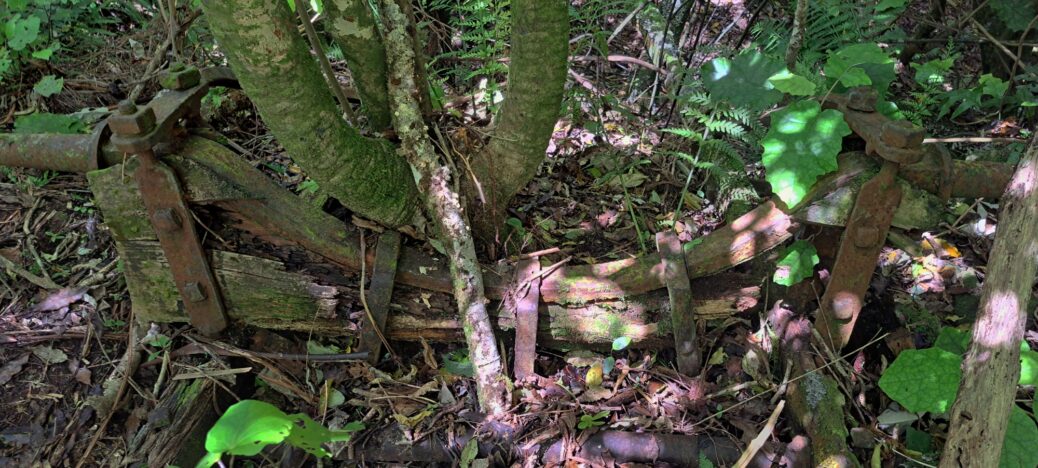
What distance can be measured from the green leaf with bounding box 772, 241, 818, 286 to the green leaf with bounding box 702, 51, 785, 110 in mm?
581

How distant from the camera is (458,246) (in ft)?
8.34

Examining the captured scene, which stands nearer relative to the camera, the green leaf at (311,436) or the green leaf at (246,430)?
the green leaf at (246,430)

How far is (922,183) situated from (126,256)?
10.1 ft

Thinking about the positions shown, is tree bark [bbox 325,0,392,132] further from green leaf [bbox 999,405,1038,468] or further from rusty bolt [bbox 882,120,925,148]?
green leaf [bbox 999,405,1038,468]

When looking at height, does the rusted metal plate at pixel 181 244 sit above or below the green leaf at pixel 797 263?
above

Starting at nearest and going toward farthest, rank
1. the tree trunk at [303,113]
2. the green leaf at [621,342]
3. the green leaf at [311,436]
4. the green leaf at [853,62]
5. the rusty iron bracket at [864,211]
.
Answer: the green leaf at [311,436] → the tree trunk at [303,113] → the rusty iron bracket at [864,211] → the green leaf at [853,62] → the green leaf at [621,342]

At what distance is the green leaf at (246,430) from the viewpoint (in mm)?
1424

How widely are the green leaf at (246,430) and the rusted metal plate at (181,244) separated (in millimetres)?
1178

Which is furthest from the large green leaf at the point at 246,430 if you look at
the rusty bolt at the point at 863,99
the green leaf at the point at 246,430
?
the rusty bolt at the point at 863,99

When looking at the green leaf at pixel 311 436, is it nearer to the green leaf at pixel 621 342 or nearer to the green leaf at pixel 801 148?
the green leaf at pixel 621 342

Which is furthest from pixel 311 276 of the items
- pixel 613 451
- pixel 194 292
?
pixel 613 451

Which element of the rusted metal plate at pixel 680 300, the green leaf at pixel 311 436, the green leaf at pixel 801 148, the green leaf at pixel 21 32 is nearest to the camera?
the green leaf at pixel 311 436

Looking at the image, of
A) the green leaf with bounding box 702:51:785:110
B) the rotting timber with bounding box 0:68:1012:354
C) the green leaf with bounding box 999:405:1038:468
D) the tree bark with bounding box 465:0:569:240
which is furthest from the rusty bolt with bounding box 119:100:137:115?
the green leaf with bounding box 999:405:1038:468

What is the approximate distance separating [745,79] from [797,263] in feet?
2.51
